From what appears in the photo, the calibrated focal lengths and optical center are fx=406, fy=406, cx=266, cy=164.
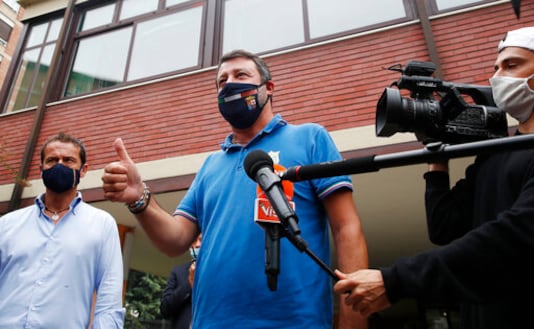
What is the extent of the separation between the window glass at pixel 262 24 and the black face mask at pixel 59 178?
4180 mm

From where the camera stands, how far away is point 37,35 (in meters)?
8.54

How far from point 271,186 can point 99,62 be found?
7426 millimetres

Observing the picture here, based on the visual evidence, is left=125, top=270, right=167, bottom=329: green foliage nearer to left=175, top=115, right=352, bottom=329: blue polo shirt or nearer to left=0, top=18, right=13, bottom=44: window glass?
left=0, top=18, right=13, bottom=44: window glass

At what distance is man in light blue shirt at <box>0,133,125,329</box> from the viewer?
2.34 m

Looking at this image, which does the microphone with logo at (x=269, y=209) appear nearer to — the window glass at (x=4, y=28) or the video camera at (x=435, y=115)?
the video camera at (x=435, y=115)

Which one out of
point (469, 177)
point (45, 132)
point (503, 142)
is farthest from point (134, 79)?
point (503, 142)

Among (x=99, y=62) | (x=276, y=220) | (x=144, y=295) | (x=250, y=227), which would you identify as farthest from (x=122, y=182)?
(x=144, y=295)

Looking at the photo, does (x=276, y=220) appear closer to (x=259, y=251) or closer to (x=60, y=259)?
(x=259, y=251)

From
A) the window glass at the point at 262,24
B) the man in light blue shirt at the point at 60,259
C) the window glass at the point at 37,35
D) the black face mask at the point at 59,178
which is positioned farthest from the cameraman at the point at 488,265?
the window glass at the point at 37,35

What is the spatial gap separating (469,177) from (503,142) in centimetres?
78

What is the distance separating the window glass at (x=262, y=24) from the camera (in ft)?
20.2

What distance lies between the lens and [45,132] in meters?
6.96

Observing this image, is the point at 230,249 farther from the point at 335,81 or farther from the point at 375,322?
the point at 375,322

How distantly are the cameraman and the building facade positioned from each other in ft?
10.2
